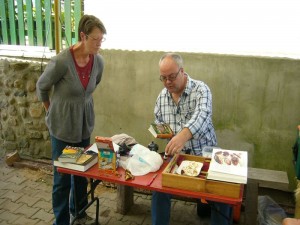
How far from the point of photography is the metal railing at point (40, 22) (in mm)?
4305

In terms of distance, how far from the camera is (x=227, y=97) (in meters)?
3.68

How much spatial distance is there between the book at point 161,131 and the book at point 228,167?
0.49 metres

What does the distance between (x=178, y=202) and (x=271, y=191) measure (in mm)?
1106

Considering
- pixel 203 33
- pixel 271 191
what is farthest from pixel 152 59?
pixel 271 191

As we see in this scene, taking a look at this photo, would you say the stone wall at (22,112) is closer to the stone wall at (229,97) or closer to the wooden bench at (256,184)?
the stone wall at (229,97)

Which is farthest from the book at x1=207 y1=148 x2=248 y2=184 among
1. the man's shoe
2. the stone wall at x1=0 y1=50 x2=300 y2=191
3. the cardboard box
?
the man's shoe

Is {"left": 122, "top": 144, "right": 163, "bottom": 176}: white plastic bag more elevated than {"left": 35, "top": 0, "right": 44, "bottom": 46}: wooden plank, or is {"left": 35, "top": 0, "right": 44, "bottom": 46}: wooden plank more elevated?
{"left": 35, "top": 0, "right": 44, "bottom": 46}: wooden plank

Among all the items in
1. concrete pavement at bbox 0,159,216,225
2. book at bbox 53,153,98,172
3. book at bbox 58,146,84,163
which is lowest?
concrete pavement at bbox 0,159,216,225

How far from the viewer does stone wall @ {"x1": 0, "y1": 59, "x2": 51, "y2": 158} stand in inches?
180

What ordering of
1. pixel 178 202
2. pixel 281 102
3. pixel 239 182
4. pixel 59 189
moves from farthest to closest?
pixel 178 202
pixel 281 102
pixel 59 189
pixel 239 182

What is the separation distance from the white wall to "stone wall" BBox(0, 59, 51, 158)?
52.8 inches

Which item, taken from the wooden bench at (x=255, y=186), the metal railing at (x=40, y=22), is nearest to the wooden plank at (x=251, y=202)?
the wooden bench at (x=255, y=186)

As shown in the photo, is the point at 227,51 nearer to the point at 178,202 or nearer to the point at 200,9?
the point at 200,9

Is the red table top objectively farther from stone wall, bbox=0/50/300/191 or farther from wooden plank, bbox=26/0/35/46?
wooden plank, bbox=26/0/35/46
